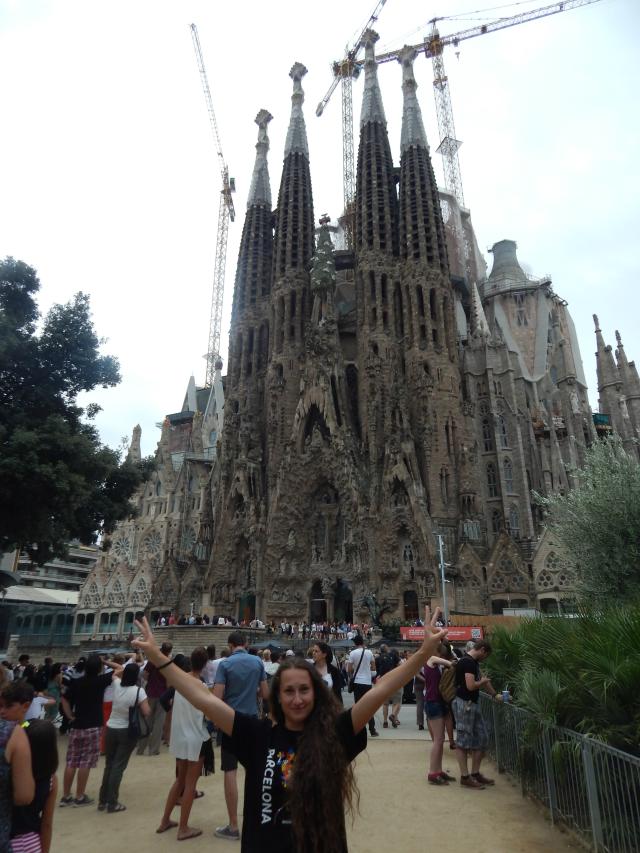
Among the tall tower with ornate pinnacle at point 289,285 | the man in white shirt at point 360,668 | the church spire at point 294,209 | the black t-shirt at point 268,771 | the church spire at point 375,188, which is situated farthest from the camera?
the church spire at point 294,209

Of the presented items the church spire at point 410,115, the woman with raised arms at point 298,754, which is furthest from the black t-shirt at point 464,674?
the church spire at point 410,115

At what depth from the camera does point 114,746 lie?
6.66 meters

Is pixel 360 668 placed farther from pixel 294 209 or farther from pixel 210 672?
pixel 294 209

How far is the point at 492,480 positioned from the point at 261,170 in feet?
118

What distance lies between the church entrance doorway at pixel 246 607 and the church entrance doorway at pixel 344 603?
570 cm

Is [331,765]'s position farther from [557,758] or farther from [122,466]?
[122,466]

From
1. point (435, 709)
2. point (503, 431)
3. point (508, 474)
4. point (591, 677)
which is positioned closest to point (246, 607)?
point (508, 474)

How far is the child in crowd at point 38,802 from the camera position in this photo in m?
3.38

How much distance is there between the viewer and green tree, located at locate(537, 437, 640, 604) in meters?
17.2

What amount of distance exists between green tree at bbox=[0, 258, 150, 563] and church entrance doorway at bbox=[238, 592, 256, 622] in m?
20.9

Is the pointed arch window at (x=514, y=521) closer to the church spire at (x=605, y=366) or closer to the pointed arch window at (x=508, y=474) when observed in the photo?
the pointed arch window at (x=508, y=474)

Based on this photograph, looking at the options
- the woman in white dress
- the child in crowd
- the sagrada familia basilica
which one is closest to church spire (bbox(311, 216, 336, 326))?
the sagrada familia basilica

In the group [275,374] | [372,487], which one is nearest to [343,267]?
[275,374]

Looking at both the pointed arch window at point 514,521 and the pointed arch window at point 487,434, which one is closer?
the pointed arch window at point 514,521
